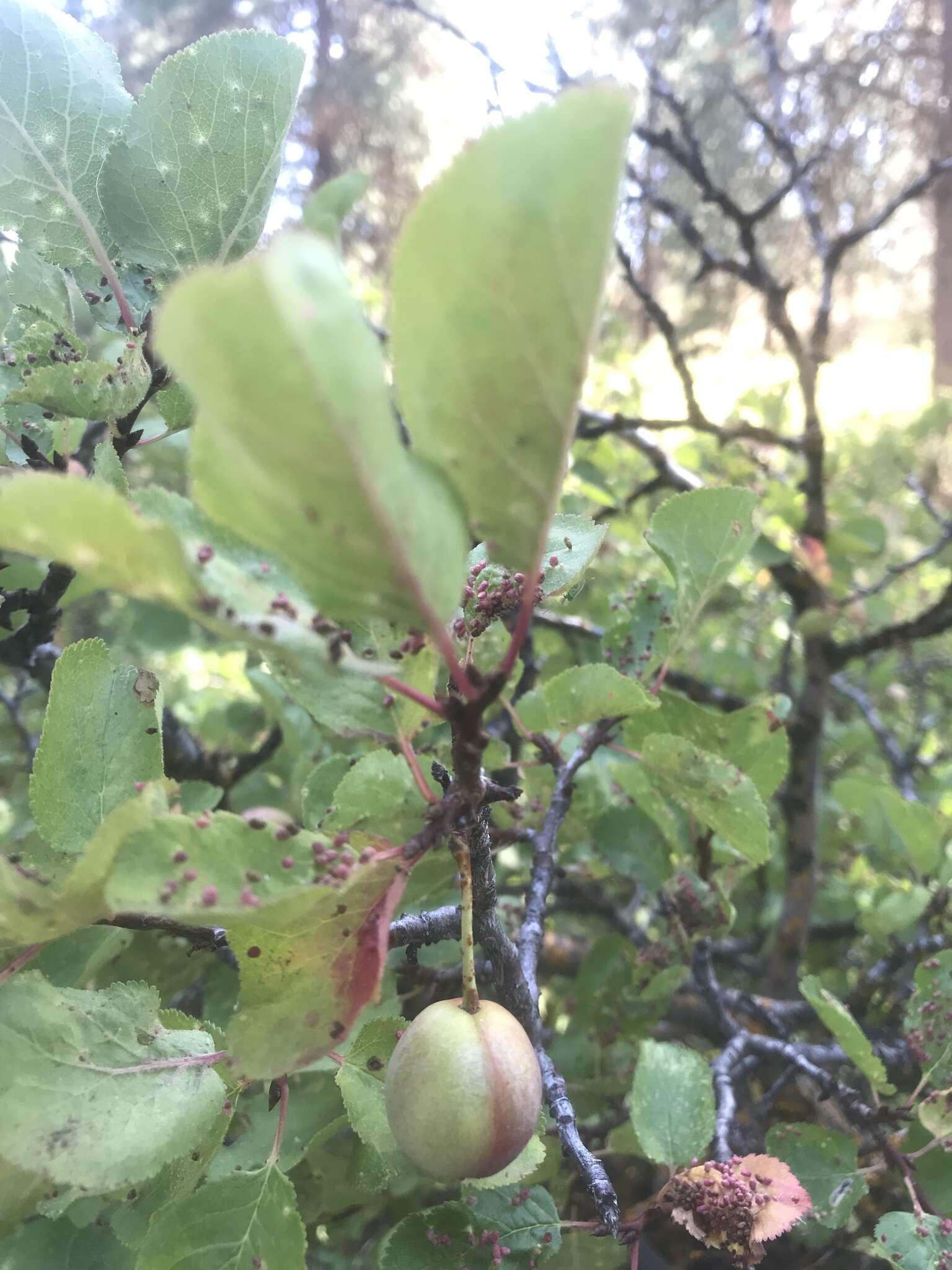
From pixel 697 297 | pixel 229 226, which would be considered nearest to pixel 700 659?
pixel 229 226

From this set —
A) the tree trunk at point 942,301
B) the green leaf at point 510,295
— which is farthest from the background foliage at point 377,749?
the tree trunk at point 942,301

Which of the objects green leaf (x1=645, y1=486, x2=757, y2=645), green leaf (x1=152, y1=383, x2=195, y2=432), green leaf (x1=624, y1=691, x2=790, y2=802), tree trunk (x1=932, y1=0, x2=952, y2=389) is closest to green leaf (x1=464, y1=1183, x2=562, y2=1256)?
green leaf (x1=624, y1=691, x2=790, y2=802)

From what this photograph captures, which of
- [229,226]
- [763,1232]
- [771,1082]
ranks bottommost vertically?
[771,1082]

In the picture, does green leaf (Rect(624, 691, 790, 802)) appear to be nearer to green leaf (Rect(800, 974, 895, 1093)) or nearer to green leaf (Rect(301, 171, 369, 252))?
green leaf (Rect(800, 974, 895, 1093))

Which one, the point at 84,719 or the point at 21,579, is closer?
the point at 84,719

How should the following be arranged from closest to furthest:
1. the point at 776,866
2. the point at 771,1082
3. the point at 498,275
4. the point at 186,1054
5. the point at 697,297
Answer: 1. the point at 498,275
2. the point at 186,1054
3. the point at 771,1082
4. the point at 776,866
5. the point at 697,297

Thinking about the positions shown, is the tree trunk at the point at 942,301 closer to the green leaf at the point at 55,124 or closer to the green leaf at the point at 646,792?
the green leaf at the point at 646,792

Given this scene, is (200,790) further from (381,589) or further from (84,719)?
(381,589)
